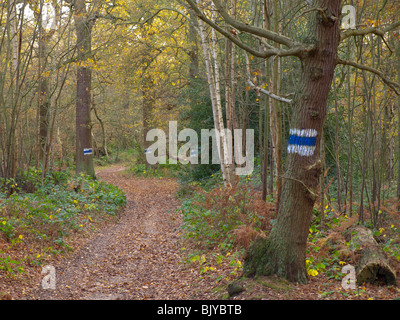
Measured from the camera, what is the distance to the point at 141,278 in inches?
259

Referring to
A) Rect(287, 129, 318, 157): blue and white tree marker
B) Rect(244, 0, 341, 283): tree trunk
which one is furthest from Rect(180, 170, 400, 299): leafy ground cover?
Rect(287, 129, 318, 157): blue and white tree marker

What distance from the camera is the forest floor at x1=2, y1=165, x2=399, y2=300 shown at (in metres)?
4.69

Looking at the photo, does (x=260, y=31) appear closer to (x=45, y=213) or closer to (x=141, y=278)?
(x=141, y=278)

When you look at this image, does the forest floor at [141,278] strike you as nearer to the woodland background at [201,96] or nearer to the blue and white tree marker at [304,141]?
the woodland background at [201,96]

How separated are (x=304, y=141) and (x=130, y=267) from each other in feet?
14.2

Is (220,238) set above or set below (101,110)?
below

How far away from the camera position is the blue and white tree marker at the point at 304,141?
462cm

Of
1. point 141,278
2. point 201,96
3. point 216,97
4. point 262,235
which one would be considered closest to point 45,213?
point 141,278

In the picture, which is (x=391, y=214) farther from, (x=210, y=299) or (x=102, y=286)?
(x=102, y=286)

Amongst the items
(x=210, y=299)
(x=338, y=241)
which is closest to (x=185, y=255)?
(x=210, y=299)

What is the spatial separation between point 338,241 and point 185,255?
3113mm

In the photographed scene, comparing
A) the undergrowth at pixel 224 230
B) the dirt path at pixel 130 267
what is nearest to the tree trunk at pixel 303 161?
the undergrowth at pixel 224 230

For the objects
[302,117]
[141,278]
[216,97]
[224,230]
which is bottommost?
[141,278]
